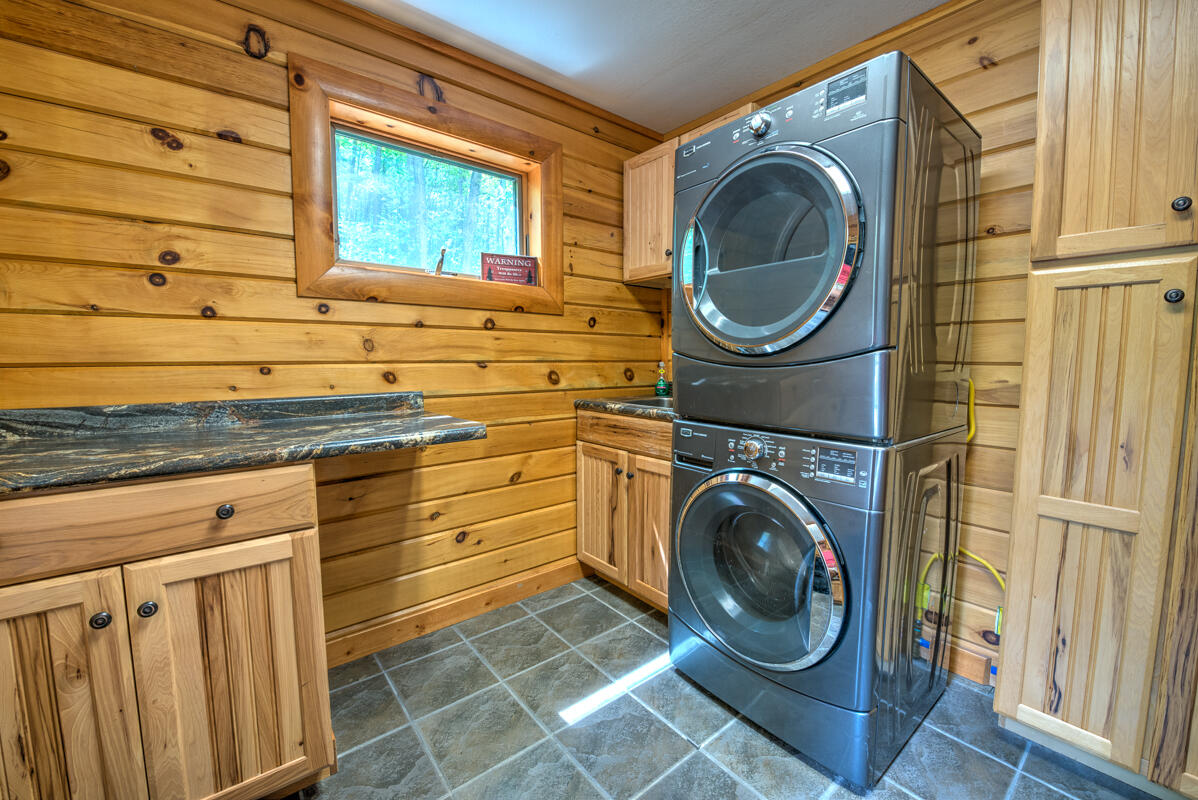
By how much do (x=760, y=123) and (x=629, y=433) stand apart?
1178mm

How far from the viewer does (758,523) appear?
1.36m

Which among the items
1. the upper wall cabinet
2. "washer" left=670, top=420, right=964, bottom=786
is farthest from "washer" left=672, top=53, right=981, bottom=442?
the upper wall cabinet

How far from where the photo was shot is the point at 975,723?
1.46m

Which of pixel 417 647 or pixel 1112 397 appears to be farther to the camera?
pixel 417 647

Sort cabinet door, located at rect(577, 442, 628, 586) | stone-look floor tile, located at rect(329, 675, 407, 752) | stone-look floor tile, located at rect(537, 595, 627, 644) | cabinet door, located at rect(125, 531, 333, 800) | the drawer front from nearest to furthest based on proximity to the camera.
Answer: cabinet door, located at rect(125, 531, 333, 800)
stone-look floor tile, located at rect(329, 675, 407, 752)
the drawer front
stone-look floor tile, located at rect(537, 595, 627, 644)
cabinet door, located at rect(577, 442, 628, 586)

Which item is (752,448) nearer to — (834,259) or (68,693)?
(834,259)

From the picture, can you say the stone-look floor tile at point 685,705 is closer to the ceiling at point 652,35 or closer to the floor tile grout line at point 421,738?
the floor tile grout line at point 421,738

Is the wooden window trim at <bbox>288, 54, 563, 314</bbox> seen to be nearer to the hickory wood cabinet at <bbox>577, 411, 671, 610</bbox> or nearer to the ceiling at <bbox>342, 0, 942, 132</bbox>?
the ceiling at <bbox>342, 0, 942, 132</bbox>

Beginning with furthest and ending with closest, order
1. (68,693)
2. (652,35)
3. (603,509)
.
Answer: (603,509), (652,35), (68,693)

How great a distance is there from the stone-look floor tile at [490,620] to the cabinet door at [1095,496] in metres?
1.70

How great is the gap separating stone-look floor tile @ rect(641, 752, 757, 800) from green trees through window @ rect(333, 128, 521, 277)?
1927 mm

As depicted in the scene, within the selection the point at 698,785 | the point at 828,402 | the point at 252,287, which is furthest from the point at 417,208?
the point at 698,785

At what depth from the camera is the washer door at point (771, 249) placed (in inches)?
44.6

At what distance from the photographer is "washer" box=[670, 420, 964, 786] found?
3.76 feet
